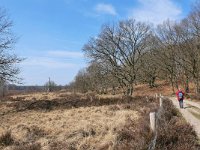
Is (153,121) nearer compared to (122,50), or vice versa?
(153,121)

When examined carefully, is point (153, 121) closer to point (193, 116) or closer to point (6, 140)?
point (6, 140)

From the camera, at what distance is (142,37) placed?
54531 mm

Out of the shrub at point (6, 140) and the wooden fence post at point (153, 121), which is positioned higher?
the wooden fence post at point (153, 121)

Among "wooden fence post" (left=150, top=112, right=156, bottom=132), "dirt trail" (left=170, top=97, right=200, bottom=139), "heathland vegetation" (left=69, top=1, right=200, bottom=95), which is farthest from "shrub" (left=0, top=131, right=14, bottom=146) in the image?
"heathland vegetation" (left=69, top=1, right=200, bottom=95)

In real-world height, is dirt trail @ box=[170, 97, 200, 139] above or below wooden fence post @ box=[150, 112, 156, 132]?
below

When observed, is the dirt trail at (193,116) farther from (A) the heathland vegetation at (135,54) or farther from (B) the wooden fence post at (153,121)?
(A) the heathland vegetation at (135,54)

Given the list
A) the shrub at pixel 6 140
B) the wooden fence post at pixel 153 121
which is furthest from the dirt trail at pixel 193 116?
the shrub at pixel 6 140

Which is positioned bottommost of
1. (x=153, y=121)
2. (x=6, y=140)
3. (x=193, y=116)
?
(x=6, y=140)

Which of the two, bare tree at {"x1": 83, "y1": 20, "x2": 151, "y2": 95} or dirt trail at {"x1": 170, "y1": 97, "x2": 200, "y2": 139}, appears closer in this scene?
dirt trail at {"x1": 170, "y1": 97, "x2": 200, "y2": 139}

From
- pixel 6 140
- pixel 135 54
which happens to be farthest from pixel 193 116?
pixel 135 54

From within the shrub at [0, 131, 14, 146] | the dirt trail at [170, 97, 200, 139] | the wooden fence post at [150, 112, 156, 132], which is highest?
the wooden fence post at [150, 112, 156, 132]

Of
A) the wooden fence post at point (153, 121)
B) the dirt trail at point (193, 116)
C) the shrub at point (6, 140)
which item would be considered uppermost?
the wooden fence post at point (153, 121)

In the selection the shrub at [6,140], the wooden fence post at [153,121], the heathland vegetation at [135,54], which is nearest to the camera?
the wooden fence post at [153,121]

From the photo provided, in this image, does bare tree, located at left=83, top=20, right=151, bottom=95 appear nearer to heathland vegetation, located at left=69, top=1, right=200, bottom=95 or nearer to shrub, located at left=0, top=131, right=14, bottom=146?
heathland vegetation, located at left=69, top=1, right=200, bottom=95
